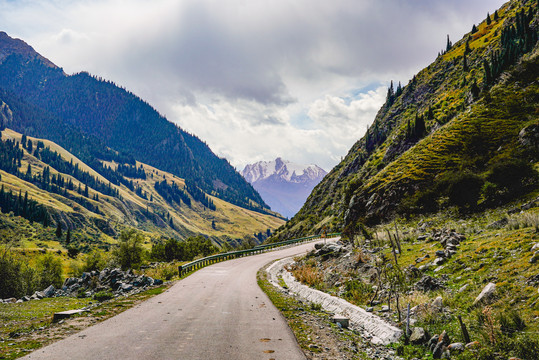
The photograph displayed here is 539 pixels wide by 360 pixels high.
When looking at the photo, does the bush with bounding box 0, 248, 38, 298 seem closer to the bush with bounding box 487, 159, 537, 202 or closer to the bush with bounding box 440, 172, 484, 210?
the bush with bounding box 440, 172, 484, 210

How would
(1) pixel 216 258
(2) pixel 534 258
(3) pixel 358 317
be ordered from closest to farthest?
1. (2) pixel 534 258
2. (3) pixel 358 317
3. (1) pixel 216 258

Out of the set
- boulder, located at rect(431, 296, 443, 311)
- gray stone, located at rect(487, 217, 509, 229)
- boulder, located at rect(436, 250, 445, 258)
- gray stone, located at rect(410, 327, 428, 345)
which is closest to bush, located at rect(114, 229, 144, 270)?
boulder, located at rect(436, 250, 445, 258)

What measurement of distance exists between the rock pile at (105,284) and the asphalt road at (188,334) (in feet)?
19.5

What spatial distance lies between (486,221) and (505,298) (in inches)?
457

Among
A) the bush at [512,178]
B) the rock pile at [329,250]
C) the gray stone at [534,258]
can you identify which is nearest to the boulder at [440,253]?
the gray stone at [534,258]

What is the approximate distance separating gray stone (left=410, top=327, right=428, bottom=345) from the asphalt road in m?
3.30

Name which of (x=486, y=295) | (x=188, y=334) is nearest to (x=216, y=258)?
(x=188, y=334)

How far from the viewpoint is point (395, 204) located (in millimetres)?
34969

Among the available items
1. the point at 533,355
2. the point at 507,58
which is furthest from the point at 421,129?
the point at 533,355

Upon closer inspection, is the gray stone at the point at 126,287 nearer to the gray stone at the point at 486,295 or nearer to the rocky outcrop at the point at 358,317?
the rocky outcrop at the point at 358,317

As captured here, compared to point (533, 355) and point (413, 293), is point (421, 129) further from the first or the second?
point (533, 355)

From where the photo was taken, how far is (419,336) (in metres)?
8.42

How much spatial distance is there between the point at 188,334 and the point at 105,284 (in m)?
17.9

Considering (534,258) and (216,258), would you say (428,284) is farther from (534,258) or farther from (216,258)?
(216,258)
